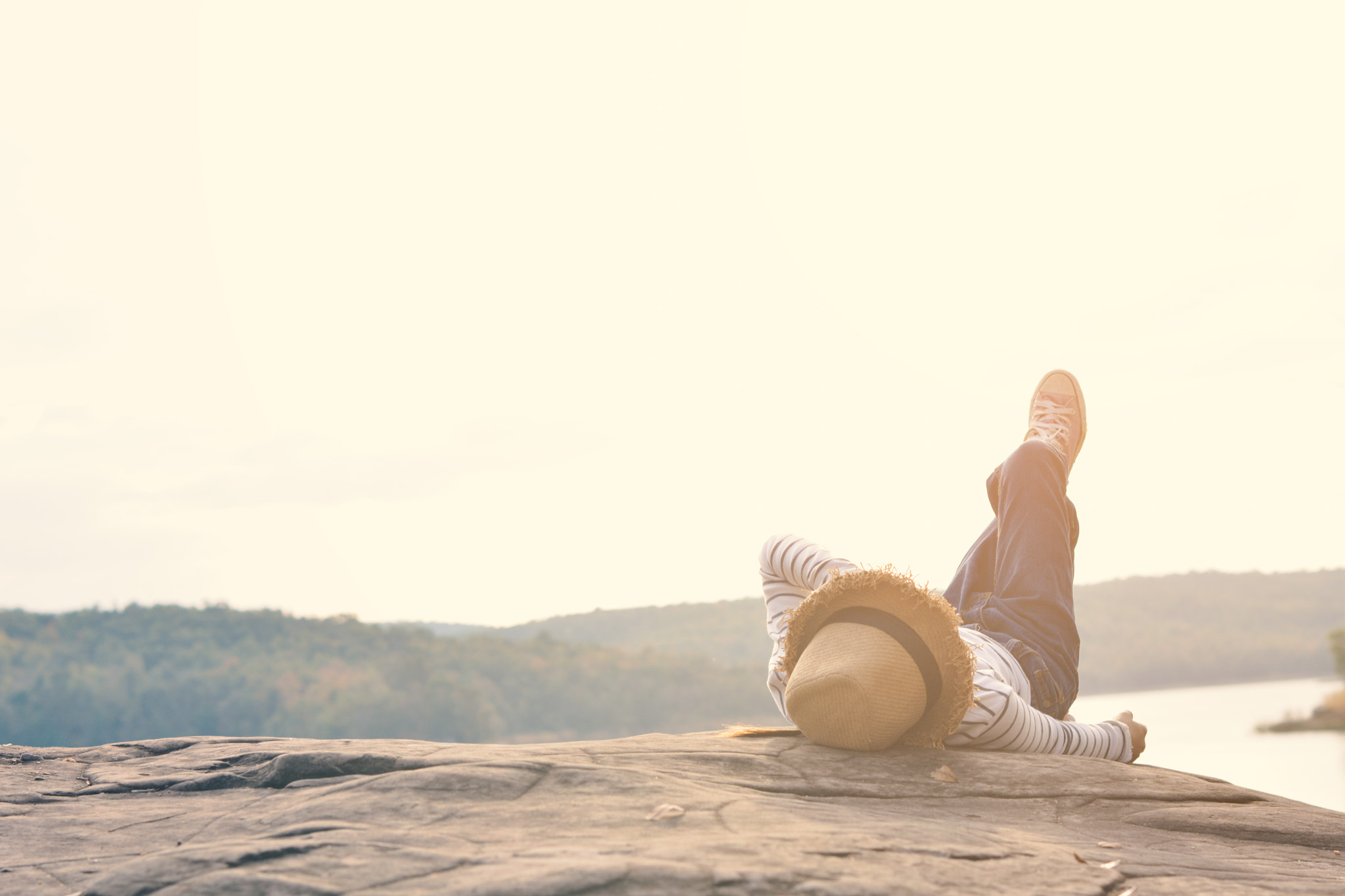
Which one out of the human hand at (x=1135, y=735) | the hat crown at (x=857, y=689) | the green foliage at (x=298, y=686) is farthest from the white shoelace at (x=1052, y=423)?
the green foliage at (x=298, y=686)

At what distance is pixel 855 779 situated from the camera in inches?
107

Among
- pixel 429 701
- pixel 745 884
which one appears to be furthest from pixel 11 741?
pixel 429 701

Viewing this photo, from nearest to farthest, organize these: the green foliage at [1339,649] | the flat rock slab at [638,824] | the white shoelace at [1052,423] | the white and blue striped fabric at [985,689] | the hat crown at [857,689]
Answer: the flat rock slab at [638,824], the hat crown at [857,689], the white and blue striped fabric at [985,689], the white shoelace at [1052,423], the green foliage at [1339,649]

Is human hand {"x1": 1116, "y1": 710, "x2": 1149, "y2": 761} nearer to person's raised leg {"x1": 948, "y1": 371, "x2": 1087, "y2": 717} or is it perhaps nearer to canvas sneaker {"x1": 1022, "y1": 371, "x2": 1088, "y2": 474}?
person's raised leg {"x1": 948, "y1": 371, "x2": 1087, "y2": 717}

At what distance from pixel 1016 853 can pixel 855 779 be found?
2.83ft

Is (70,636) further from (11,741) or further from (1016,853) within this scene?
(1016,853)

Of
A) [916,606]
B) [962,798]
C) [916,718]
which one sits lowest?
[962,798]

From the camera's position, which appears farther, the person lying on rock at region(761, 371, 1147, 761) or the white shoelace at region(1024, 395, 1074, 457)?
the white shoelace at region(1024, 395, 1074, 457)

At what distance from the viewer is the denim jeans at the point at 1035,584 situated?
396 cm

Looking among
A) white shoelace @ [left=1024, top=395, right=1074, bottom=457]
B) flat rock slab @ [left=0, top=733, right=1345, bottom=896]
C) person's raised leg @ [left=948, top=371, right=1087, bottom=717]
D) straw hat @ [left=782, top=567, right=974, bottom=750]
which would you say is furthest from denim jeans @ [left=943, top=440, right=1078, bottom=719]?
straw hat @ [left=782, top=567, right=974, bottom=750]

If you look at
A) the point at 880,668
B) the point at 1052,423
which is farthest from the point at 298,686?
the point at 880,668

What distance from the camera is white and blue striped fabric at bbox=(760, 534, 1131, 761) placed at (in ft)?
10.5

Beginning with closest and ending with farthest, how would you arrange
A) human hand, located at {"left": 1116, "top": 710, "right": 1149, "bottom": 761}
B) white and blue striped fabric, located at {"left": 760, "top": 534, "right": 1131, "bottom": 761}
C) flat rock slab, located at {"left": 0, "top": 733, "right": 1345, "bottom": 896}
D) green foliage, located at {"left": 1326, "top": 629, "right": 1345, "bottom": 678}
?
flat rock slab, located at {"left": 0, "top": 733, "right": 1345, "bottom": 896} < white and blue striped fabric, located at {"left": 760, "top": 534, "right": 1131, "bottom": 761} < human hand, located at {"left": 1116, "top": 710, "right": 1149, "bottom": 761} < green foliage, located at {"left": 1326, "top": 629, "right": 1345, "bottom": 678}

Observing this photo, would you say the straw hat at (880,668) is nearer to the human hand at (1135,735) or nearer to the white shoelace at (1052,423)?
the human hand at (1135,735)
